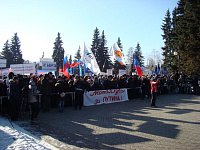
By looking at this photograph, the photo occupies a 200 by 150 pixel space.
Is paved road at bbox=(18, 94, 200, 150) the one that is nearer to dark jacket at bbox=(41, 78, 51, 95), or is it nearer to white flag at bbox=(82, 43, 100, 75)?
dark jacket at bbox=(41, 78, 51, 95)

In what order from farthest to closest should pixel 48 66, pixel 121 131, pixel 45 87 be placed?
pixel 48 66
pixel 45 87
pixel 121 131

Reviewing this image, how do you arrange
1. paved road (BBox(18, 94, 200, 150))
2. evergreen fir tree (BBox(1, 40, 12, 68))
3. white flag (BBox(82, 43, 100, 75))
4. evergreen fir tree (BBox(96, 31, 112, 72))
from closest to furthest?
paved road (BBox(18, 94, 200, 150)) → white flag (BBox(82, 43, 100, 75)) → evergreen fir tree (BBox(96, 31, 112, 72)) → evergreen fir tree (BBox(1, 40, 12, 68))

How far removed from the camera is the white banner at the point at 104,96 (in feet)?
43.9

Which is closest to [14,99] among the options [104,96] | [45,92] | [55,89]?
[45,92]

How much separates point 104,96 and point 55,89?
3.73 metres

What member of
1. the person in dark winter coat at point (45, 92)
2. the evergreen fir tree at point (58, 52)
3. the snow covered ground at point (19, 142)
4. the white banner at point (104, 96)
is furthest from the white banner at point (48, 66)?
the evergreen fir tree at point (58, 52)

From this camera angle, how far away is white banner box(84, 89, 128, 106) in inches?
527

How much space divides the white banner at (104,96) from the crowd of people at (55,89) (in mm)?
476

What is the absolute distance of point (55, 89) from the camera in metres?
12.2

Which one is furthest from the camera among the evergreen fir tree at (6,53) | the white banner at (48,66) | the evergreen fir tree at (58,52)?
the evergreen fir tree at (58,52)

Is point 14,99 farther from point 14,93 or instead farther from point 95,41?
point 95,41

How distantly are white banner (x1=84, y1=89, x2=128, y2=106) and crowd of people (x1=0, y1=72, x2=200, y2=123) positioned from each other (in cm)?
48

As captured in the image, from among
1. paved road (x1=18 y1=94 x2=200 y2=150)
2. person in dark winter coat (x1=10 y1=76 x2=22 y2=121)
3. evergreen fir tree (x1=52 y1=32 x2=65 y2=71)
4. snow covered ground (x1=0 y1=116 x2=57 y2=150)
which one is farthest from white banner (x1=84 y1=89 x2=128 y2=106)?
evergreen fir tree (x1=52 y1=32 x2=65 y2=71)

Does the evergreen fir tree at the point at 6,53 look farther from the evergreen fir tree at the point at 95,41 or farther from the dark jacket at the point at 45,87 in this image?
the dark jacket at the point at 45,87
